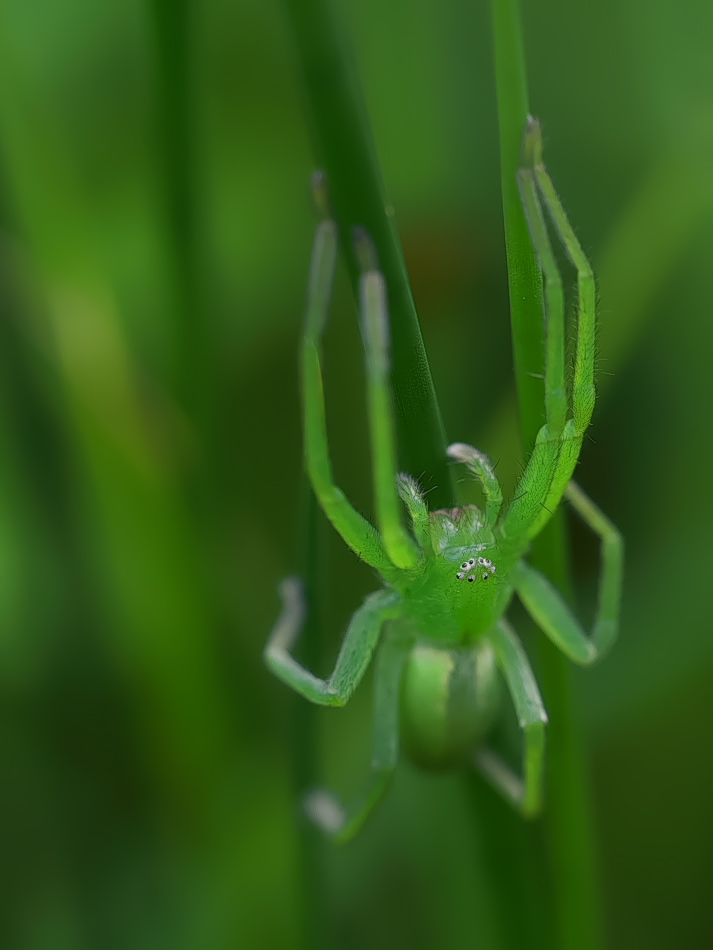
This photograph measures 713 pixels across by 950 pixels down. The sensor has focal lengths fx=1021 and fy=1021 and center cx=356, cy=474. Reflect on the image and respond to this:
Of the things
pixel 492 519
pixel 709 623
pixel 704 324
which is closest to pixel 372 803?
pixel 492 519

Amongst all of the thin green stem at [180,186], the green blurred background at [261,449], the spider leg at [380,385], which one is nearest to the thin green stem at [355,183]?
the spider leg at [380,385]

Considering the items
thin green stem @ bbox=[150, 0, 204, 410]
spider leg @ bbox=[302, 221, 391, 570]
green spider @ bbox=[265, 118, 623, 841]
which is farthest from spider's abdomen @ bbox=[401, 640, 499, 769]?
thin green stem @ bbox=[150, 0, 204, 410]

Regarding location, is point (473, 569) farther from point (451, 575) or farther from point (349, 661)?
point (349, 661)

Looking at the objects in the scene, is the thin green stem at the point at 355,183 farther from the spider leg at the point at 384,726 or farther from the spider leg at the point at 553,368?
the spider leg at the point at 384,726

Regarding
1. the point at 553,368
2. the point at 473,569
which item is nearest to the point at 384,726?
the point at 473,569

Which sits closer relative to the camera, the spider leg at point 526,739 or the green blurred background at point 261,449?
the spider leg at point 526,739

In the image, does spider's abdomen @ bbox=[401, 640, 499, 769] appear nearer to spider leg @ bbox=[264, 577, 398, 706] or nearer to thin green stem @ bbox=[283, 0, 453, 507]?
spider leg @ bbox=[264, 577, 398, 706]

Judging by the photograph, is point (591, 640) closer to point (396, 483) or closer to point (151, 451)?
point (396, 483)
